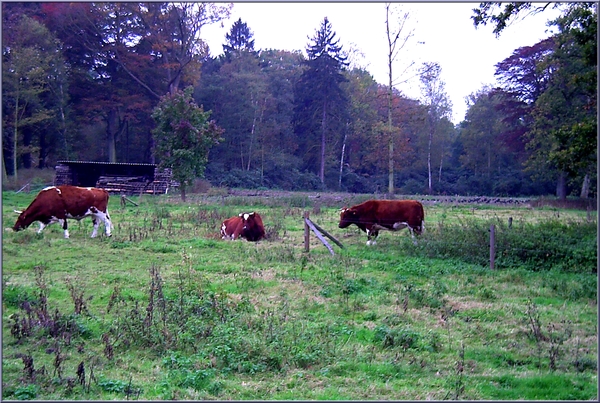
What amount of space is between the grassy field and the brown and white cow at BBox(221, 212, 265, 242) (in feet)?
7.74

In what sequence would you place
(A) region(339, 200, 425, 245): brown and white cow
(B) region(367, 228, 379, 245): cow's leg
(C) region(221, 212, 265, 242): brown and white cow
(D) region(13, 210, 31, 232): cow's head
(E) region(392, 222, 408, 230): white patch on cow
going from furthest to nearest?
(E) region(392, 222, 408, 230): white patch on cow → (A) region(339, 200, 425, 245): brown and white cow → (C) region(221, 212, 265, 242): brown and white cow → (B) region(367, 228, 379, 245): cow's leg → (D) region(13, 210, 31, 232): cow's head

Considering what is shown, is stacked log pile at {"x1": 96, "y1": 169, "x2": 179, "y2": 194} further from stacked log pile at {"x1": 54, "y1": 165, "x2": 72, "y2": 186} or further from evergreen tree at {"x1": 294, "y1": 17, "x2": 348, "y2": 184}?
evergreen tree at {"x1": 294, "y1": 17, "x2": 348, "y2": 184}

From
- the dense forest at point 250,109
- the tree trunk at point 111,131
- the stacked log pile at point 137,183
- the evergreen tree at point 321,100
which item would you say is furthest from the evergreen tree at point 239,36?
the stacked log pile at point 137,183

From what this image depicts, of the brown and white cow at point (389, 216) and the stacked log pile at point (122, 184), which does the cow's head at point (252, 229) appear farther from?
the stacked log pile at point (122, 184)

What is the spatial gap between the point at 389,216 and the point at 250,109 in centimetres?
3971

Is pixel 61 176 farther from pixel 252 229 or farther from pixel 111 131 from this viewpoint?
pixel 252 229

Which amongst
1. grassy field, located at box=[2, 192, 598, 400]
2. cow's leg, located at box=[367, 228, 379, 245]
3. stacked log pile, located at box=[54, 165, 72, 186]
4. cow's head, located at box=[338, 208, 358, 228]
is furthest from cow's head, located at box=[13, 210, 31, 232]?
stacked log pile, located at box=[54, 165, 72, 186]

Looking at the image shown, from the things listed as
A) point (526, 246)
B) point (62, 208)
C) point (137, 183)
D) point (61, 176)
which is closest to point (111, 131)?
point (61, 176)

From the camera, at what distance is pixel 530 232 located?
42.7 feet

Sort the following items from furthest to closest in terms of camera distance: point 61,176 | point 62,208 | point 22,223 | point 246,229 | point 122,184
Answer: point 122,184
point 61,176
point 246,229
point 62,208
point 22,223

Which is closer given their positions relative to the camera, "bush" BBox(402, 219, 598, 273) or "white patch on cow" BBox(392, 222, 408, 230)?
"bush" BBox(402, 219, 598, 273)

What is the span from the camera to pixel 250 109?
5562 cm

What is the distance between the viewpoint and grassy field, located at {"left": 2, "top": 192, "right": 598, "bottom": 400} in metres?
6.14

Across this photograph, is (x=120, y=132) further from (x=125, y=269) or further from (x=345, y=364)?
(x=345, y=364)
